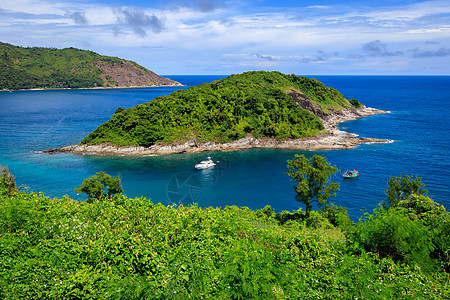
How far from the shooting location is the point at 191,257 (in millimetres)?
12250

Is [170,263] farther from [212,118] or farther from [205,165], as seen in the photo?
[212,118]

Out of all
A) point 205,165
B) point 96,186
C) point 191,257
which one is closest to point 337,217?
point 191,257

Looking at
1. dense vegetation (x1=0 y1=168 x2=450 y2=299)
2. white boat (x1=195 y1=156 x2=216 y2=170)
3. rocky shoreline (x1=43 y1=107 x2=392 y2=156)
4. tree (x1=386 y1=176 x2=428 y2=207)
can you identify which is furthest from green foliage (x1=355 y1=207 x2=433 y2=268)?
rocky shoreline (x1=43 y1=107 x2=392 y2=156)

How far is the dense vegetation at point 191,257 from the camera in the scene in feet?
33.2

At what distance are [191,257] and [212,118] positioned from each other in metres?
68.6

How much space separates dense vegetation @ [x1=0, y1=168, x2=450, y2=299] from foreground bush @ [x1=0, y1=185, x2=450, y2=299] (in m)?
0.04

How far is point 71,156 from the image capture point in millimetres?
67812

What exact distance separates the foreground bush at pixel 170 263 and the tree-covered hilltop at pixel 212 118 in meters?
60.4

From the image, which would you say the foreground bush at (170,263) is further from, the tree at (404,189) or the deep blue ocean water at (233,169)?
the deep blue ocean water at (233,169)

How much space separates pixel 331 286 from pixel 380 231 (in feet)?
20.9

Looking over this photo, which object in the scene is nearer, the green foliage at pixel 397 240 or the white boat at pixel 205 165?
the green foliage at pixel 397 240

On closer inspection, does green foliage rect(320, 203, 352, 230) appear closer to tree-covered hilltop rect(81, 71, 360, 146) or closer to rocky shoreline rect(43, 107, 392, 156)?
rocky shoreline rect(43, 107, 392, 156)

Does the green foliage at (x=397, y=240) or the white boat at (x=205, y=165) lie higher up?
the green foliage at (x=397, y=240)

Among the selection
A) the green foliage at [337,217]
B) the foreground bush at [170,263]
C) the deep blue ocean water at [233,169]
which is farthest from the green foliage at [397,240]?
the deep blue ocean water at [233,169]
